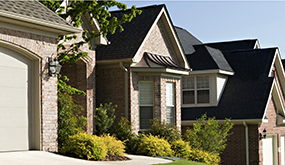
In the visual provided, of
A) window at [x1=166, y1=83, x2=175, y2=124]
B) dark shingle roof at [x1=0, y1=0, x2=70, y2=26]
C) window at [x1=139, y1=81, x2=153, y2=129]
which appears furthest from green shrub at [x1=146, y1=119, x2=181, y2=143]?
dark shingle roof at [x1=0, y1=0, x2=70, y2=26]

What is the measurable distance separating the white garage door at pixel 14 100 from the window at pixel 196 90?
1355cm

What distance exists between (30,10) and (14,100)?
299cm

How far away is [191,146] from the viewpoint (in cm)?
2092

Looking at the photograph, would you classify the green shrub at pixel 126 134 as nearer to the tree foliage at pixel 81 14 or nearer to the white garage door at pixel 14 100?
the tree foliage at pixel 81 14

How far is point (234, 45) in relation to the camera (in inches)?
1275

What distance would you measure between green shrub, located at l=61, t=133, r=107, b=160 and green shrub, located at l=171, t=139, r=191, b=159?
16.5 ft

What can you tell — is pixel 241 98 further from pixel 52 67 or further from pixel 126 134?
pixel 52 67

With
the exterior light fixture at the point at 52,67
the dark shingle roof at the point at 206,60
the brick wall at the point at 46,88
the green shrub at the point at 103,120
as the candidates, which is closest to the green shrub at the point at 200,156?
the green shrub at the point at 103,120

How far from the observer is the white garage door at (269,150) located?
25594 millimetres

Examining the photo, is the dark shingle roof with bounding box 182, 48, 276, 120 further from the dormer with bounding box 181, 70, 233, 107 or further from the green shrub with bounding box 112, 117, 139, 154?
the green shrub with bounding box 112, 117, 139, 154

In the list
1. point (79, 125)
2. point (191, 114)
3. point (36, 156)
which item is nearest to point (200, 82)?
point (191, 114)

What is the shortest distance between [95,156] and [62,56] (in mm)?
4297

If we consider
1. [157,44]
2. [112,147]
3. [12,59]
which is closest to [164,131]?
[157,44]

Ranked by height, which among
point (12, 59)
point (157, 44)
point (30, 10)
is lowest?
point (12, 59)
